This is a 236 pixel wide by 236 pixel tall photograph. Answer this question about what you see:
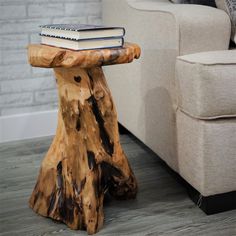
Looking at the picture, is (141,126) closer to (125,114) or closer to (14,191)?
(125,114)

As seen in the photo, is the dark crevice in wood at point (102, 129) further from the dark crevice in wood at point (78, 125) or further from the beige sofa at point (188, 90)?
the beige sofa at point (188, 90)

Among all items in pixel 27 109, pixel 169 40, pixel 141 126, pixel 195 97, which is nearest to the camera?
pixel 195 97

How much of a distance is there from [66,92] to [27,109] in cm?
81

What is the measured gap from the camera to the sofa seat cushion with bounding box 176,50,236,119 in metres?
1.13

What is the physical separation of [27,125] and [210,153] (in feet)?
3.32

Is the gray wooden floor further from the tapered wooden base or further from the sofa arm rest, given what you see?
the sofa arm rest

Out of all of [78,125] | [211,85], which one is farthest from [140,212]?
[211,85]

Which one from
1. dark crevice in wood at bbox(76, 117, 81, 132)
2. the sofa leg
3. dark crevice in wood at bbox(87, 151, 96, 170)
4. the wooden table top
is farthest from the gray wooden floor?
the wooden table top

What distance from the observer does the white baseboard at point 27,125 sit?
6.27ft

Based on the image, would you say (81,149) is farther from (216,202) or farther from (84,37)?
(216,202)

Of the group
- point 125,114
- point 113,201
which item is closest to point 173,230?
point 113,201

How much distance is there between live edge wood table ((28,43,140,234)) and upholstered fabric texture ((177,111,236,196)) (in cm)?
21

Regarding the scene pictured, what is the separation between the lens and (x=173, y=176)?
153 cm

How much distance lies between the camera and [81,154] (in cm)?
120
